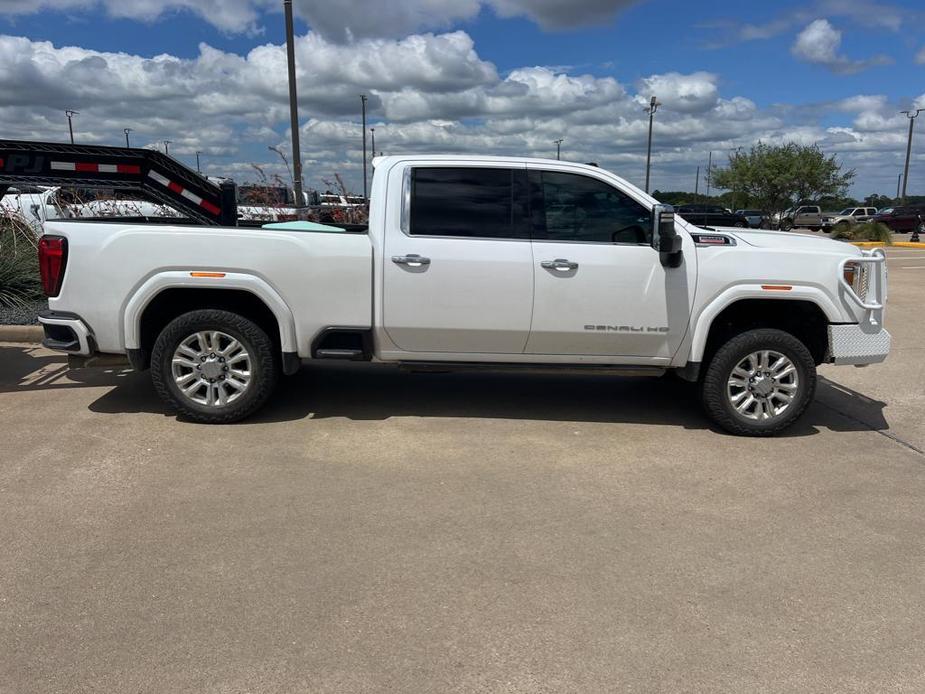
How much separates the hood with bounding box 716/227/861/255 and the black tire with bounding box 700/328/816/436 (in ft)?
2.11

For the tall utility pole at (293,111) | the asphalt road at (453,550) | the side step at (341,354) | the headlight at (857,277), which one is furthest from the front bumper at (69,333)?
the tall utility pole at (293,111)

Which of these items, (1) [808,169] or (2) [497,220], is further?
(1) [808,169]

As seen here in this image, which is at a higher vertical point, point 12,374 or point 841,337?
point 841,337

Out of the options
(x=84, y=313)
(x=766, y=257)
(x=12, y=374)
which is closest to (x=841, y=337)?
(x=766, y=257)

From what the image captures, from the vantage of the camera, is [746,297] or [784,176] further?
[784,176]

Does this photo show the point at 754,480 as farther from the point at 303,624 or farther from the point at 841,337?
the point at 303,624

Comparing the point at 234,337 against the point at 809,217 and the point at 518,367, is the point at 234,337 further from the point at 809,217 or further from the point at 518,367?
the point at 809,217

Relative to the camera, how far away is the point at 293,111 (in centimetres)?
1402

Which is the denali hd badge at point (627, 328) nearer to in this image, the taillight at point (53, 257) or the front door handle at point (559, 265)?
the front door handle at point (559, 265)

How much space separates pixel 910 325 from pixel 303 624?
9.84 meters

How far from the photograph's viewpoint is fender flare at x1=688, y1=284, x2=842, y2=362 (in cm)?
519

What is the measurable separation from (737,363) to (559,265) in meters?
1.49

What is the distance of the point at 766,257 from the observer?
5215mm

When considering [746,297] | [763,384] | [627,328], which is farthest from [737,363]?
[627,328]
